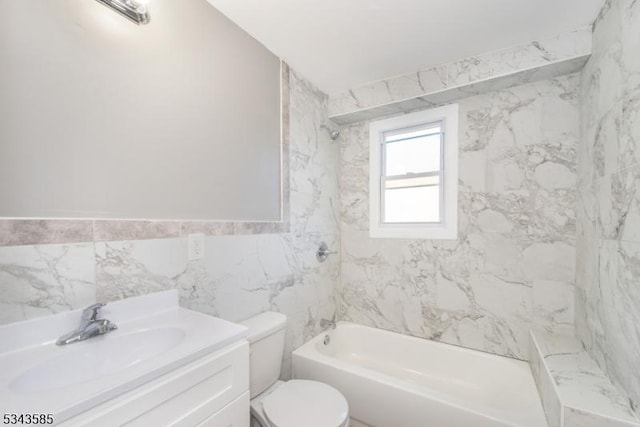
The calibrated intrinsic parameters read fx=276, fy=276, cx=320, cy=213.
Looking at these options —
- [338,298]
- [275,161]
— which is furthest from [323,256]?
[275,161]

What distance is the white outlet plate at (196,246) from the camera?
4.48 ft

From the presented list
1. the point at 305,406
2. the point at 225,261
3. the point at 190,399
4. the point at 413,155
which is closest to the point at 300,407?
the point at 305,406

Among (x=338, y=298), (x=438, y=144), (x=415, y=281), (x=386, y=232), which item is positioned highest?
(x=438, y=144)

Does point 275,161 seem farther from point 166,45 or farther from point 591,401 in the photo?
point 591,401

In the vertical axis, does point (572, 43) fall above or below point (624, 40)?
above

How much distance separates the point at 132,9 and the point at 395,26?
1339 mm

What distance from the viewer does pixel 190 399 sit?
845 mm

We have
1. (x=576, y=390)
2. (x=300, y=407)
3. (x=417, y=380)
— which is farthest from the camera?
(x=417, y=380)

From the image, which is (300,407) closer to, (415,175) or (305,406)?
(305,406)

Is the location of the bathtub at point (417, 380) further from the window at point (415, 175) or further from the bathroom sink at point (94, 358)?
the bathroom sink at point (94, 358)

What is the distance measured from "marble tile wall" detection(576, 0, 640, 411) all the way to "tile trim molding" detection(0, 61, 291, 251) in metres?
1.74

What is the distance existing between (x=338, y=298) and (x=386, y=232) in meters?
0.78

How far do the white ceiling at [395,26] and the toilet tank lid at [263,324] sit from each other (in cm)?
Result: 173

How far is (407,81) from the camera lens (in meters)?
2.12
